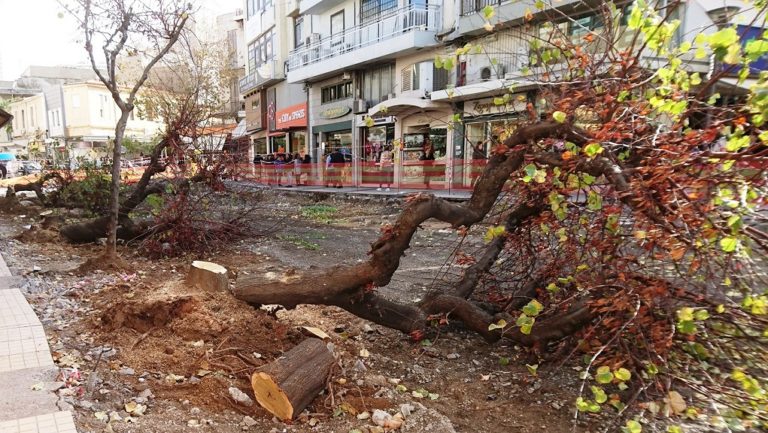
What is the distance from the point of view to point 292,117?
96.1 ft

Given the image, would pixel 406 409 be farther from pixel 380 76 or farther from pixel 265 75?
pixel 265 75

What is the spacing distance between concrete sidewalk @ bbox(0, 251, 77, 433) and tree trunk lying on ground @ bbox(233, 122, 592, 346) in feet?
5.30

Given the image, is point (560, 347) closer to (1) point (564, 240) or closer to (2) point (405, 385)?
(1) point (564, 240)

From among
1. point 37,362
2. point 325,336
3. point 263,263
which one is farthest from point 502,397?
point 263,263

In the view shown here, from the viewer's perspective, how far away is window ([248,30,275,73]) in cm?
3178

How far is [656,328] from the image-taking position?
2.64m

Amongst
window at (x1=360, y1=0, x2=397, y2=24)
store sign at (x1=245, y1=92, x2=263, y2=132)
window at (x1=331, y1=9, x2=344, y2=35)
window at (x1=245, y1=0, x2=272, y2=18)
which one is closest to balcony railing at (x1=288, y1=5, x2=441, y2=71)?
window at (x1=360, y1=0, x2=397, y2=24)

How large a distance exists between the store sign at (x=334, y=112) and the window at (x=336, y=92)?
665 millimetres

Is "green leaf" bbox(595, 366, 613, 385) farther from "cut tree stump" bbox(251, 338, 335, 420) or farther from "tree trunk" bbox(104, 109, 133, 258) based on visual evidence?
"tree trunk" bbox(104, 109, 133, 258)

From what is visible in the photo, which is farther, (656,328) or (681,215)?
(656,328)

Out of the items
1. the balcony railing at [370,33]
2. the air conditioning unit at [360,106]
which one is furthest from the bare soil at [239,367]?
the air conditioning unit at [360,106]

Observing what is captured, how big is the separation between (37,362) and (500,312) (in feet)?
12.3

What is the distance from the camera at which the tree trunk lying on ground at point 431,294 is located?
11.8 feet

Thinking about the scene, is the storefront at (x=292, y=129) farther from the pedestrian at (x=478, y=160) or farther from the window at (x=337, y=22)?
the pedestrian at (x=478, y=160)
